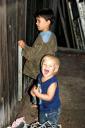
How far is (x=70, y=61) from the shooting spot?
285 inches

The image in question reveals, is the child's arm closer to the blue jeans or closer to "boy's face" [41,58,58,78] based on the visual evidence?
"boy's face" [41,58,58,78]

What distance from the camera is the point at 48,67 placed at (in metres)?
3.42

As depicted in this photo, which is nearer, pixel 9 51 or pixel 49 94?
pixel 49 94

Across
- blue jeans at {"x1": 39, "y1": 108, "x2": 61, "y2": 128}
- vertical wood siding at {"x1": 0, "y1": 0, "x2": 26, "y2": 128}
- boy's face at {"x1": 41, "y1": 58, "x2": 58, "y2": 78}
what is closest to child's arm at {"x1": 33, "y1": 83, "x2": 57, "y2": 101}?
boy's face at {"x1": 41, "y1": 58, "x2": 58, "y2": 78}

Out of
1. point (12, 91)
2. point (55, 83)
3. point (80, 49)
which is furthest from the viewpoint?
point (80, 49)

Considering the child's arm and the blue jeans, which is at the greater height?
the child's arm

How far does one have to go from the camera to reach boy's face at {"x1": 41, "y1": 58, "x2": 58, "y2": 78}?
342cm

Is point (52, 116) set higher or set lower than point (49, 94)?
lower

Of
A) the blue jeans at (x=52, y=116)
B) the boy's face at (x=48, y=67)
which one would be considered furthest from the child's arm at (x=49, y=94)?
the blue jeans at (x=52, y=116)

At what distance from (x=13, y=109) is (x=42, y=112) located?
59cm

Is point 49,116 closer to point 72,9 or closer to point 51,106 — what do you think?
point 51,106

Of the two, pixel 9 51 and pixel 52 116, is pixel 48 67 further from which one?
pixel 52 116

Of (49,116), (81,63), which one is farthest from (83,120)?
(81,63)

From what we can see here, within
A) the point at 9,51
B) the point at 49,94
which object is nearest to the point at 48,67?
the point at 49,94
